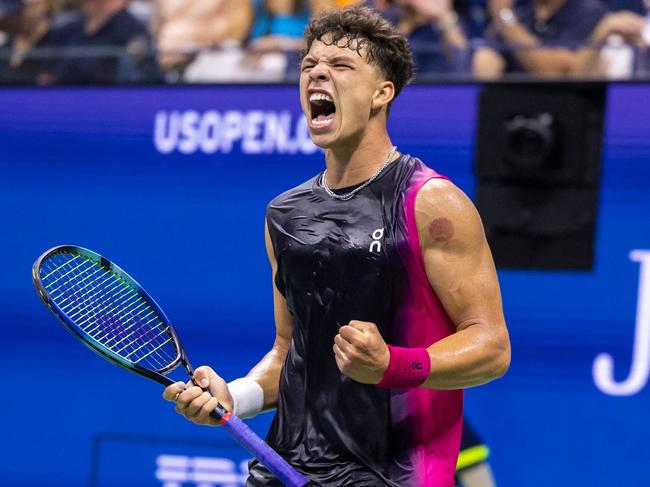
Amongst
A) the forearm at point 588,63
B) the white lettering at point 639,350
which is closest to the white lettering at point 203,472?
the white lettering at point 639,350

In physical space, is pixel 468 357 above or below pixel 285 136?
below

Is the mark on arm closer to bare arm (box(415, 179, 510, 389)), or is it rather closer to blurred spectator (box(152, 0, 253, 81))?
bare arm (box(415, 179, 510, 389))

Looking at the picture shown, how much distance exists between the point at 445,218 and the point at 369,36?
553mm

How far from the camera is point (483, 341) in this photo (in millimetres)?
2889

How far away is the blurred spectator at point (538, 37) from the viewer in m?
5.35

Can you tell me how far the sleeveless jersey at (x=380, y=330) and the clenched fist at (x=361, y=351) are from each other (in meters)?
0.33

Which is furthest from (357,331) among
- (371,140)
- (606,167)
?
(606,167)

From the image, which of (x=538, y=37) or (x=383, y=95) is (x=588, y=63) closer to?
(x=538, y=37)

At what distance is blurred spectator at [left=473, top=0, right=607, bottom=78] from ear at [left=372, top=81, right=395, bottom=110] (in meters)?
2.31

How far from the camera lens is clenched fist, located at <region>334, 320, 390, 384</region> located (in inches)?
106

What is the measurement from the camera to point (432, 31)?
560 cm

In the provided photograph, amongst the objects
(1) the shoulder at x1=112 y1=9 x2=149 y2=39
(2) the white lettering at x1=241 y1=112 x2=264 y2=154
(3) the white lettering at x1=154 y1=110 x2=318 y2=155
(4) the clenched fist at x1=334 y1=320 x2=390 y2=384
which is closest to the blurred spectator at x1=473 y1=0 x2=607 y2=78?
(3) the white lettering at x1=154 y1=110 x2=318 y2=155

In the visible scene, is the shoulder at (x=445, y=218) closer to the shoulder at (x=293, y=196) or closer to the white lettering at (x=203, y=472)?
the shoulder at (x=293, y=196)

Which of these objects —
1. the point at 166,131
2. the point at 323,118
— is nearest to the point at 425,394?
the point at 323,118
